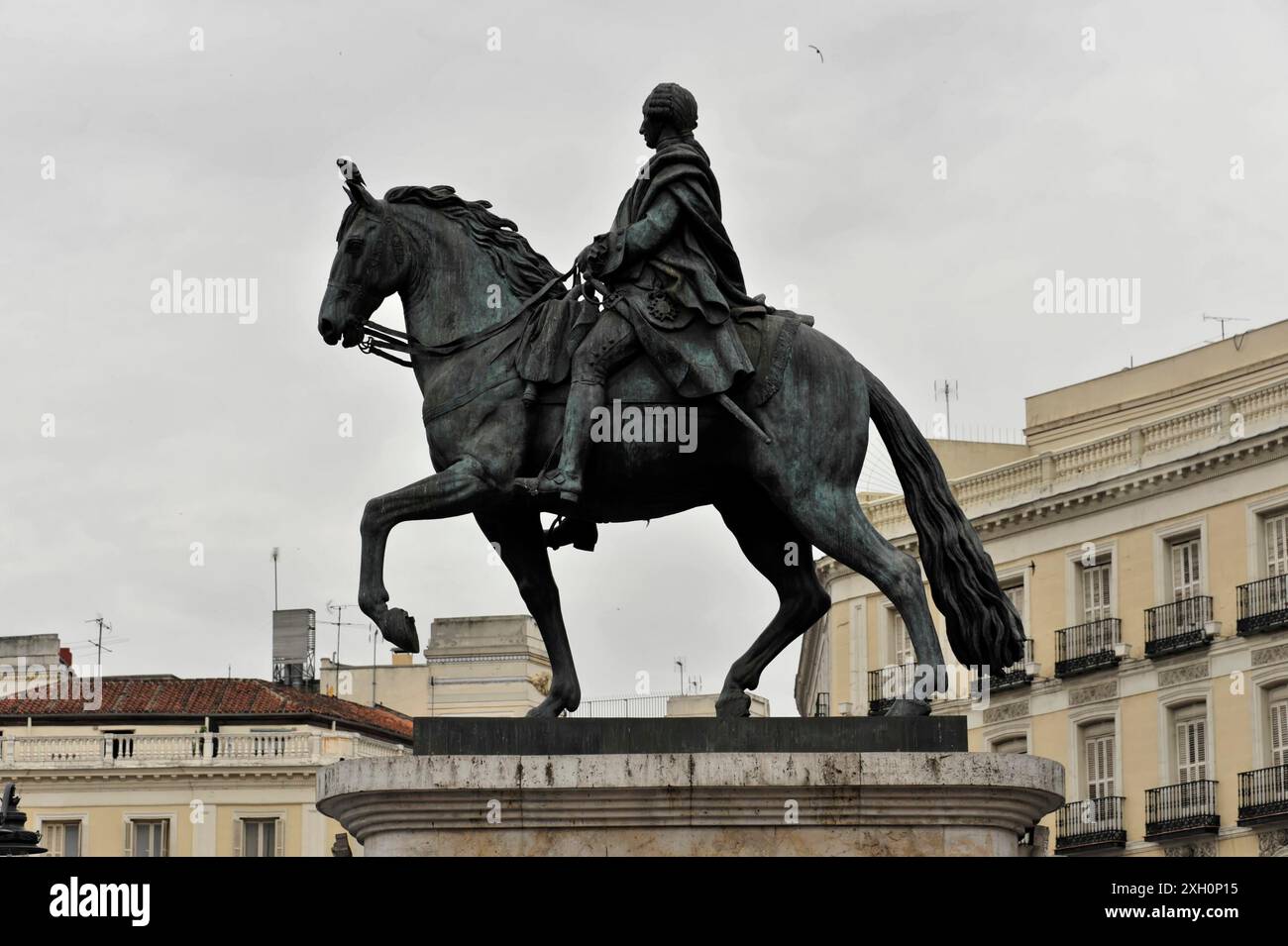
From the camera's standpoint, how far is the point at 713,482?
53.5 feet

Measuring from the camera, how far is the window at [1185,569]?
201 feet

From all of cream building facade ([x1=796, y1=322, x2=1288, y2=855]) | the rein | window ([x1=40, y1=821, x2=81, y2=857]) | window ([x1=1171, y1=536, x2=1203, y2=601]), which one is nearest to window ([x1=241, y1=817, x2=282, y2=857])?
window ([x1=40, y1=821, x2=81, y2=857])

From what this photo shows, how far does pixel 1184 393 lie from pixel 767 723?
52.2 m

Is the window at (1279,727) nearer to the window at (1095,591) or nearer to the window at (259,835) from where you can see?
the window at (1095,591)

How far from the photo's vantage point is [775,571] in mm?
16578

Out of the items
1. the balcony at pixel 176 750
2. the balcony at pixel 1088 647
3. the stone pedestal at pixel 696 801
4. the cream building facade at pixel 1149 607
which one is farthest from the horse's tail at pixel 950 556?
the balcony at pixel 176 750

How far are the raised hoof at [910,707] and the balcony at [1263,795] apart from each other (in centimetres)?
4235

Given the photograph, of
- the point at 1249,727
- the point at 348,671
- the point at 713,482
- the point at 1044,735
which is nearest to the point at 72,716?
the point at 348,671

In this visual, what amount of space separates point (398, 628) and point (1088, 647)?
4849 cm

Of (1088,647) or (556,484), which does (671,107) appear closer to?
(556,484)

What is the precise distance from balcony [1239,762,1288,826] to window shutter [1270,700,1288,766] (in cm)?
23

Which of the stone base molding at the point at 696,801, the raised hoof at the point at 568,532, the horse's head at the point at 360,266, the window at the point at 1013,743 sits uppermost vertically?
the window at the point at 1013,743
